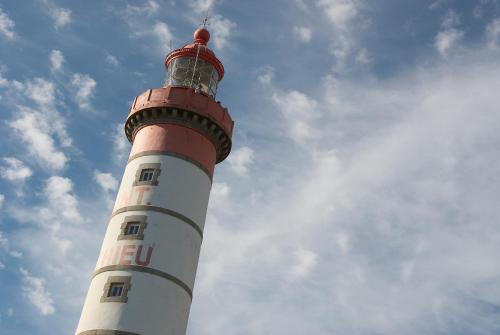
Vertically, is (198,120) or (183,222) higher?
(198,120)

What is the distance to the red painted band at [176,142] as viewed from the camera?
32406mm

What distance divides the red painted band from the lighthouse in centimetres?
5

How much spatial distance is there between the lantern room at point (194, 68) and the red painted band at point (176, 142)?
14.6ft

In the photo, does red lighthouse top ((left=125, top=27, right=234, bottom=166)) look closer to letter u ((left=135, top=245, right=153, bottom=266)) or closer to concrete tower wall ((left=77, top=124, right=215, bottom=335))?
concrete tower wall ((left=77, top=124, right=215, bottom=335))

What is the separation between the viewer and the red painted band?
Result: 32406mm

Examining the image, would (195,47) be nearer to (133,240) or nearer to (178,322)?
(133,240)

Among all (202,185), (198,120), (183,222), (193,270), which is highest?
(198,120)

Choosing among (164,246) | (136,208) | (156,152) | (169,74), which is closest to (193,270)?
(164,246)

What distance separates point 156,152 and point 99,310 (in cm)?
890

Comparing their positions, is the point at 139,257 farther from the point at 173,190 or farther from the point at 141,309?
A: the point at 173,190

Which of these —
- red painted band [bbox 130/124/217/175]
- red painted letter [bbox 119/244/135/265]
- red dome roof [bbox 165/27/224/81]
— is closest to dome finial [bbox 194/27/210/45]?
red dome roof [bbox 165/27/224/81]

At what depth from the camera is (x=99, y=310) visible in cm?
2758

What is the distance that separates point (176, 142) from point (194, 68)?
6423mm

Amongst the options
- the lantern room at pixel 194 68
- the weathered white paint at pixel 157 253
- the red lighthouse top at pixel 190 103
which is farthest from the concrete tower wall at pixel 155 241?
the lantern room at pixel 194 68
